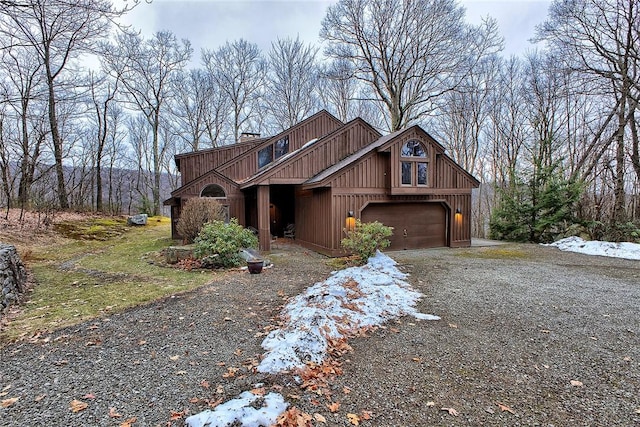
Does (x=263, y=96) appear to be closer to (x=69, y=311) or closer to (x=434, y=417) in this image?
(x=69, y=311)

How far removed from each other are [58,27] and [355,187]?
33.1ft

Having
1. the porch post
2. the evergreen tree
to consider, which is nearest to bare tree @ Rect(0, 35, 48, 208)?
the porch post

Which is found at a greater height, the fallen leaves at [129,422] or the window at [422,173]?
the window at [422,173]

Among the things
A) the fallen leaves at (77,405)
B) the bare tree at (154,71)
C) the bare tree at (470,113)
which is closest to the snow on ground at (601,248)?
the bare tree at (470,113)

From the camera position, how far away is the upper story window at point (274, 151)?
49.0 ft

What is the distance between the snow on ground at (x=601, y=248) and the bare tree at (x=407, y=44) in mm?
9428

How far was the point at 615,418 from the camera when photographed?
2.62 m

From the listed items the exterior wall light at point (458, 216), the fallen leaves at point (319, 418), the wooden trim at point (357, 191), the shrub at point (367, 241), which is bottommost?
the fallen leaves at point (319, 418)

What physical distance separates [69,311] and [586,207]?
56.7 feet

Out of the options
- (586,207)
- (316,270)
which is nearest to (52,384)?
(316,270)

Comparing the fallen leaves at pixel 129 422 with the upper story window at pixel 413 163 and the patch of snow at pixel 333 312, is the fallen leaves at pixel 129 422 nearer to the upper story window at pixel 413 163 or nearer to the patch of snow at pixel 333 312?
the patch of snow at pixel 333 312

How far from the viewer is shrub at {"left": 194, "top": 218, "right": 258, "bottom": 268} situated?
→ 835cm

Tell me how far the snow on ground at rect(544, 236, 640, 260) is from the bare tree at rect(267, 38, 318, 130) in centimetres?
1753

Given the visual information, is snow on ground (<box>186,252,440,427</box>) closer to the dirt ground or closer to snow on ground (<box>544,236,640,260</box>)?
the dirt ground
